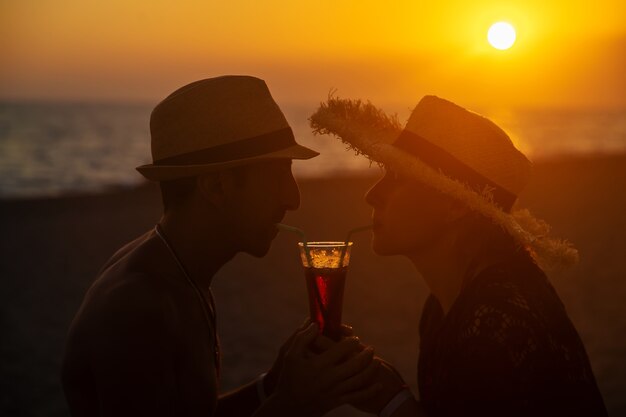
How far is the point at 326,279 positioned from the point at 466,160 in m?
0.94

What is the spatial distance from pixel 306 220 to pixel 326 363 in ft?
42.5

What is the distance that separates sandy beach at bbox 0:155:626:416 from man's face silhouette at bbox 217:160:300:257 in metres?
3.44

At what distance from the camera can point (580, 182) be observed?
72.3 ft

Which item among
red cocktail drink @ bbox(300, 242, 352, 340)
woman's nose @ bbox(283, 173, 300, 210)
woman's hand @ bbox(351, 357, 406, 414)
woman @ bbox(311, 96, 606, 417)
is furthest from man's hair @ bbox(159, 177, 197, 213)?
woman's hand @ bbox(351, 357, 406, 414)

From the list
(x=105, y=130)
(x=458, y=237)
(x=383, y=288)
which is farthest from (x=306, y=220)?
(x=105, y=130)

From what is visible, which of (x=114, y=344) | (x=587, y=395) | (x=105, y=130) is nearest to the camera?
(x=114, y=344)

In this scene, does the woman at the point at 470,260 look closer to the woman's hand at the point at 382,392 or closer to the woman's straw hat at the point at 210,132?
the woman's hand at the point at 382,392

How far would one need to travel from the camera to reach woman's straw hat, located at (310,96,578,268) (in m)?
3.68

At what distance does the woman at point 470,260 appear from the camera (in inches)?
129

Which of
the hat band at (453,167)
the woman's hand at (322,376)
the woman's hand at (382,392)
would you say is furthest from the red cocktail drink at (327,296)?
the hat band at (453,167)

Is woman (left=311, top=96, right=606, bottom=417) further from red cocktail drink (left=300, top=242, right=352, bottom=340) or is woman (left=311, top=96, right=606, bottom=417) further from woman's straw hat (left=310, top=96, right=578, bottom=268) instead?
red cocktail drink (left=300, top=242, right=352, bottom=340)

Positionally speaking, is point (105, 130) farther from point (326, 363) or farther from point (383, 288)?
point (326, 363)

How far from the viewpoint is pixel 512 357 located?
128 inches

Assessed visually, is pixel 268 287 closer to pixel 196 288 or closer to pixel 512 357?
pixel 196 288
